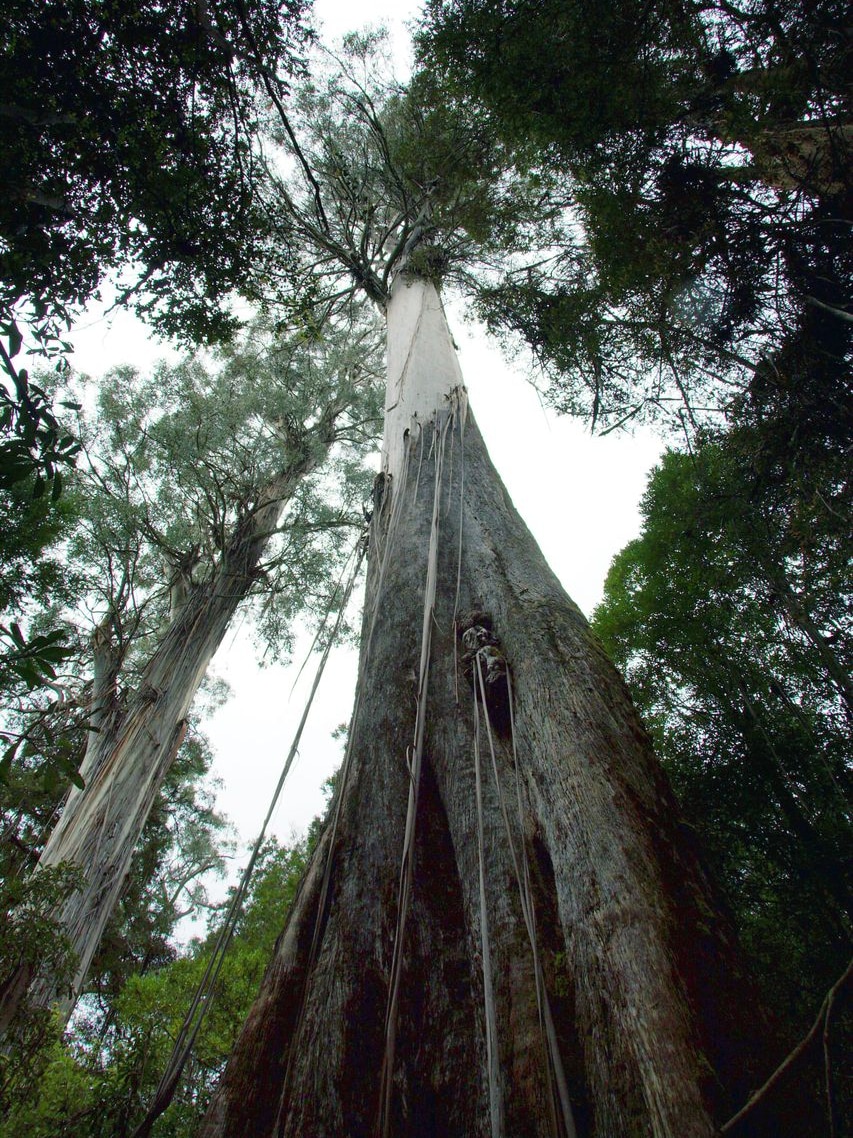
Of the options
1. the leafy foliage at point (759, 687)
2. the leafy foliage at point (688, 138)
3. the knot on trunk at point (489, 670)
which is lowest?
the knot on trunk at point (489, 670)

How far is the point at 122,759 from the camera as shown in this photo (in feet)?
13.4

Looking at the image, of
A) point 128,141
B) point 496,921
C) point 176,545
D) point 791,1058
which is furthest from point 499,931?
point 176,545

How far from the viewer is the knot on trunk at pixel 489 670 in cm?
143

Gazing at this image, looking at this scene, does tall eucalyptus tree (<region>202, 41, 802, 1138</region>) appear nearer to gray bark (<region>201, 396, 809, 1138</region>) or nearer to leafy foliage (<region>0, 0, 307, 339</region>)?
gray bark (<region>201, 396, 809, 1138</region>)

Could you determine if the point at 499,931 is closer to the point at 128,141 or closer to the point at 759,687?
the point at 128,141

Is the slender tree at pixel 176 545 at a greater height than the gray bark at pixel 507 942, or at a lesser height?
greater

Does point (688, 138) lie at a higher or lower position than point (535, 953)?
higher

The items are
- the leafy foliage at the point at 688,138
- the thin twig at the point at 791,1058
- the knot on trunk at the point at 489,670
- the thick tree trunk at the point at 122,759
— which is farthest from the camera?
the thick tree trunk at the point at 122,759

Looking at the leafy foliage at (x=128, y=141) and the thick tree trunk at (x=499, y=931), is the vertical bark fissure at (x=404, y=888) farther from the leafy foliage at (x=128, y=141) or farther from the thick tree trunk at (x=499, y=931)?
the leafy foliage at (x=128, y=141)

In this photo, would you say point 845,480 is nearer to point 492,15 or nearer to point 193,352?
point 492,15

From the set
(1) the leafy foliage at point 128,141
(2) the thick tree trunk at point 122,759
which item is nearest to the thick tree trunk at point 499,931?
(1) the leafy foliage at point 128,141

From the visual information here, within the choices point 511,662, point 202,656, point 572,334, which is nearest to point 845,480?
point 572,334

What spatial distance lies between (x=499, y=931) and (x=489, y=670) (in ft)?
1.97

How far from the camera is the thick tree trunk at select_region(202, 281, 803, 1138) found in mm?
771
